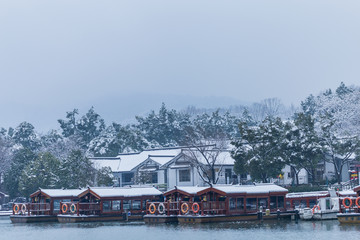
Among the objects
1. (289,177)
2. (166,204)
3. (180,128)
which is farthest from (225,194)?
(180,128)

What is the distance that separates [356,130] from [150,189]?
31964mm

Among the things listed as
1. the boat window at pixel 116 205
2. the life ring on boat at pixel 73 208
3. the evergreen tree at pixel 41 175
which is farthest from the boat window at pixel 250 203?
the evergreen tree at pixel 41 175

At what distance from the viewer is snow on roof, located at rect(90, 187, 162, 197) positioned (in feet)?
188

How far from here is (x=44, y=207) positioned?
61.4 m

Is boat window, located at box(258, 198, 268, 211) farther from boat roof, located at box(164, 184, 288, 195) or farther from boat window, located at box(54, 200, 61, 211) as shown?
boat window, located at box(54, 200, 61, 211)

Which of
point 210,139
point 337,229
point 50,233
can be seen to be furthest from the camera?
point 210,139

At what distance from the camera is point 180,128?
126062 millimetres

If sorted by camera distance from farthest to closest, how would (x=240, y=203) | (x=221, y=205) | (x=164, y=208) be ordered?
1. (x=164, y=208)
2. (x=240, y=203)
3. (x=221, y=205)

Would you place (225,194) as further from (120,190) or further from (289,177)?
(289,177)

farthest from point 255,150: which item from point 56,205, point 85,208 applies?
point 56,205

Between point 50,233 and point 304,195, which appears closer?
point 50,233

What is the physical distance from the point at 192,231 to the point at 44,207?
23.1 m

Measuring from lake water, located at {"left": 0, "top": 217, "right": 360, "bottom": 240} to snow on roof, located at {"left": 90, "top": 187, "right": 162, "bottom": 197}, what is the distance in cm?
435

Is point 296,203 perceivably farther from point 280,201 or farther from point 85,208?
point 85,208
